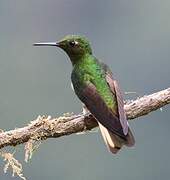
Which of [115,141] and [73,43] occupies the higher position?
[73,43]

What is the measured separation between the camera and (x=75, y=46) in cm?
430

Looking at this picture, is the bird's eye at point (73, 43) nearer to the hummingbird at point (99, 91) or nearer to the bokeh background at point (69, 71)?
the hummingbird at point (99, 91)

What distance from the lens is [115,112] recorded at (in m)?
4.12

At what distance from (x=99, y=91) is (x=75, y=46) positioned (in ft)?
0.82

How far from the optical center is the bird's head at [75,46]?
4.25m

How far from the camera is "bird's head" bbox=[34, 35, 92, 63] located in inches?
167

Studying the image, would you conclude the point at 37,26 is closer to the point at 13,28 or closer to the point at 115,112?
the point at 13,28

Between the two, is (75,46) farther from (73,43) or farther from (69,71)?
(69,71)

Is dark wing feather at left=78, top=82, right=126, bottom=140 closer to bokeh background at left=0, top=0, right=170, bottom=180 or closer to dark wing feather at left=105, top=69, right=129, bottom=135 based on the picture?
dark wing feather at left=105, top=69, right=129, bottom=135

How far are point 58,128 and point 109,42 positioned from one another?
26736mm

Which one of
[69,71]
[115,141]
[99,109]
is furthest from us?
[69,71]

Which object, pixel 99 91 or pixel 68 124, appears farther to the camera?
pixel 99 91

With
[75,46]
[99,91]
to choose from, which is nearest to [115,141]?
[99,91]

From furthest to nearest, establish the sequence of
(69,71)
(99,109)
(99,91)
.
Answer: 1. (69,71)
2. (99,91)
3. (99,109)
